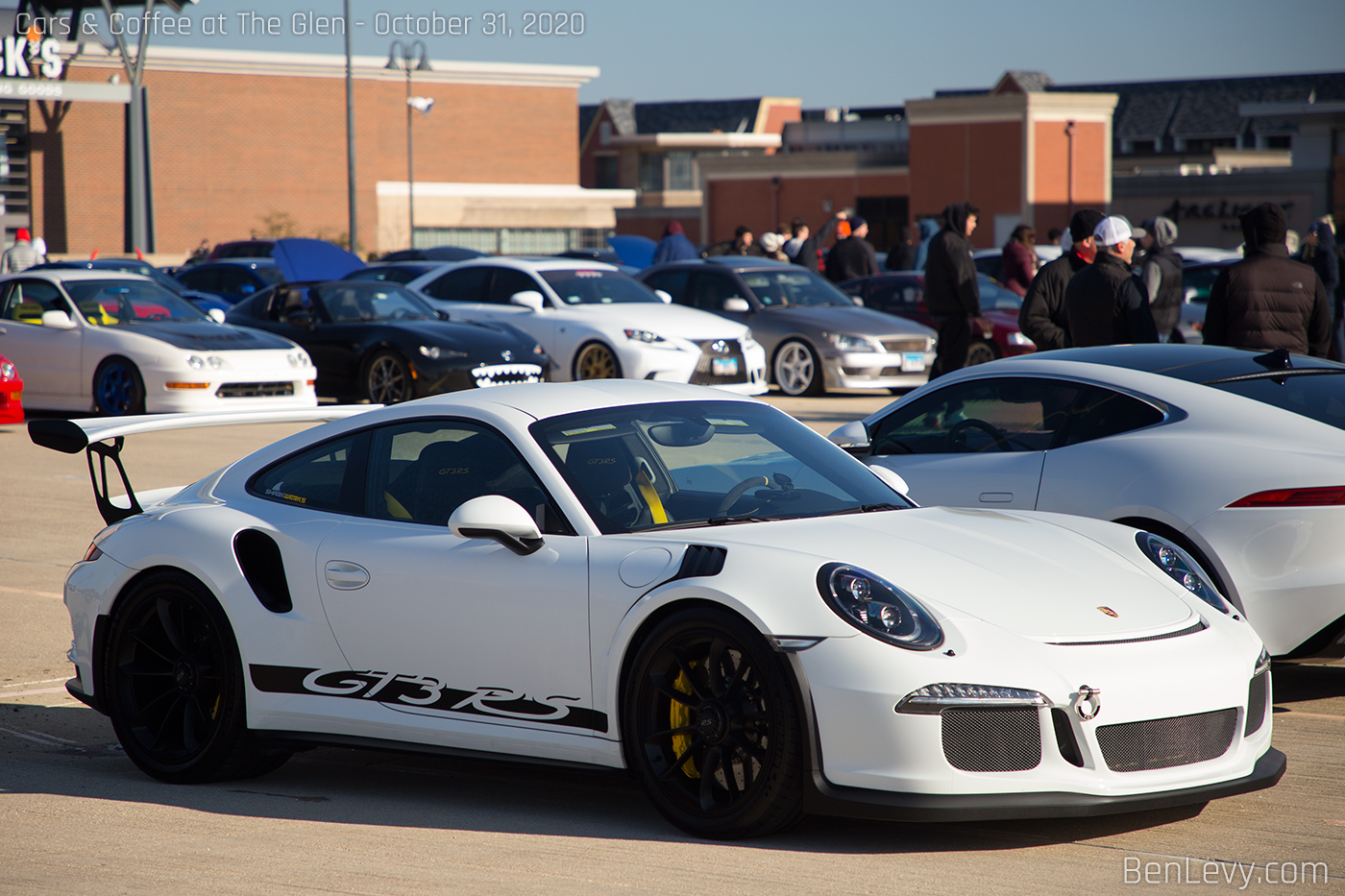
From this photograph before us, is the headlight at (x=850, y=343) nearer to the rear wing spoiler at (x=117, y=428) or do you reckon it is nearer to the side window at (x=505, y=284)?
the side window at (x=505, y=284)

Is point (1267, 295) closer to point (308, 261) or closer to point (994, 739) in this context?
point (994, 739)

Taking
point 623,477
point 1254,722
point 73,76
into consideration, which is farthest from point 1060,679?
point 73,76

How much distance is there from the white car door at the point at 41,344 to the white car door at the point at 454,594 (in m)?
11.8

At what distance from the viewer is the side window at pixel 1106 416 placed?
21.5ft

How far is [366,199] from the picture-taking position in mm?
68625

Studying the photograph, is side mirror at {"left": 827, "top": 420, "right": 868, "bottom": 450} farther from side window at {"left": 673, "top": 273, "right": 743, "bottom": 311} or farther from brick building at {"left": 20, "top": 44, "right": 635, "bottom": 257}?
brick building at {"left": 20, "top": 44, "right": 635, "bottom": 257}

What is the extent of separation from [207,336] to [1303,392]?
39.3 ft

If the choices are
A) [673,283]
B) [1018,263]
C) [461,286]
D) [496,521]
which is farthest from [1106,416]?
[461,286]

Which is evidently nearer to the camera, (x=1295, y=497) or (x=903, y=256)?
(x=1295, y=497)

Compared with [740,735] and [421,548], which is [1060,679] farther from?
[421,548]

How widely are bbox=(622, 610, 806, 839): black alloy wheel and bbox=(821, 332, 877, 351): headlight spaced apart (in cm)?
1416

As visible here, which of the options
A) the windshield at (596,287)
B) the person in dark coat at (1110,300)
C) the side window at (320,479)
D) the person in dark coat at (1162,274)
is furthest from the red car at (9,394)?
the side window at (320,479)

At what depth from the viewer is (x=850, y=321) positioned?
1883 cm

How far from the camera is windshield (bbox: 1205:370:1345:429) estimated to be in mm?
6406
